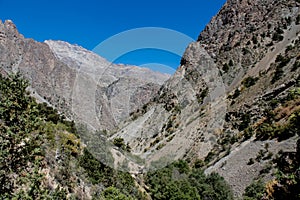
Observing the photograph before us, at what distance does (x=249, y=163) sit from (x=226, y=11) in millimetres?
49258

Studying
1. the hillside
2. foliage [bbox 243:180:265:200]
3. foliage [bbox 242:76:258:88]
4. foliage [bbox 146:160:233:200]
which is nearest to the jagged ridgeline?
foliage [bbox 146:160:233:200]

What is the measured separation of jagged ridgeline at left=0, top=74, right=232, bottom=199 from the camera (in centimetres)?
758

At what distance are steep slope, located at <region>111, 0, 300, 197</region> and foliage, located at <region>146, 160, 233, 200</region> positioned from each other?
1.42 m

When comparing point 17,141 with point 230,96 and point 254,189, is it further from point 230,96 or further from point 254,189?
point 230,96

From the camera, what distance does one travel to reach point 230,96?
43688 mm

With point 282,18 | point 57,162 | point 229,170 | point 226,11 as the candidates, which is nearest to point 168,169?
point 229,170

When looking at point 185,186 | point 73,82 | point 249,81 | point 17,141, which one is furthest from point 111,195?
point 73,82

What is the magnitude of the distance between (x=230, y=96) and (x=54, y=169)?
33.9 metres

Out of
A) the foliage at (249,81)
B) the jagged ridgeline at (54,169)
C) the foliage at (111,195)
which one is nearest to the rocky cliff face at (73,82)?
the foliage at (249,81)

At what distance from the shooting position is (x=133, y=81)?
426 ft

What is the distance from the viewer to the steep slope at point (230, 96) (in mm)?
29219

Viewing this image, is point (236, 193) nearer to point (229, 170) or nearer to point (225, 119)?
point (229, 170)

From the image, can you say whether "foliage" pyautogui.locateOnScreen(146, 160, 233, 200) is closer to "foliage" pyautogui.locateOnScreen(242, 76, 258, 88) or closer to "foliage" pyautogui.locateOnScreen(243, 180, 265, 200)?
"foliage" pyautogui.locateOnScreen(243, 180, 265, 200)

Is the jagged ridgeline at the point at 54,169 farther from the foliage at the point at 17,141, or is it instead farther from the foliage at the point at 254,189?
the foliage at the point at 254,189
